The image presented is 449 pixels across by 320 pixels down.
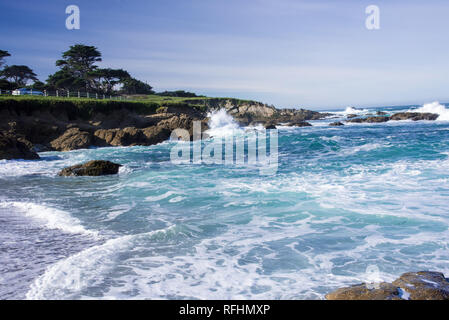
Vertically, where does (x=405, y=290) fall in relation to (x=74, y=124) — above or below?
below

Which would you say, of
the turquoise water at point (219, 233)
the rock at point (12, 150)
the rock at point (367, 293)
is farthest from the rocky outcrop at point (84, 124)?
the rock at point (367, 293)

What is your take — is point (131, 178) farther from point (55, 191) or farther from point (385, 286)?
point (385, 286)

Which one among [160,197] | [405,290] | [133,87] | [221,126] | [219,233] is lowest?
[219,233]

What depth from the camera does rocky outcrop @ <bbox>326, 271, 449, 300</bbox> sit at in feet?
13.9

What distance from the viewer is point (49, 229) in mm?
7906

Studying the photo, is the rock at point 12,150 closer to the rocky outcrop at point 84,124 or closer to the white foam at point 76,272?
the rocky outcrop at point 84,124

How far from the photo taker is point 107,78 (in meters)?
62.4

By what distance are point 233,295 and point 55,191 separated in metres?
9.48

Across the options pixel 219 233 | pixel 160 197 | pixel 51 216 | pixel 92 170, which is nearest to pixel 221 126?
pixel 92 170

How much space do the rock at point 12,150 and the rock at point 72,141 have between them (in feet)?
20.2

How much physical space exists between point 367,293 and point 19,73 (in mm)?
71984

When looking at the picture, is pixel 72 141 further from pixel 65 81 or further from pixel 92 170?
pixel 65 81

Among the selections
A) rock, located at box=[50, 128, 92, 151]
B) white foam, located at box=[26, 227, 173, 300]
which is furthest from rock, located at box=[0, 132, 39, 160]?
white foam, located at box=[26, 227, 173, 300]
